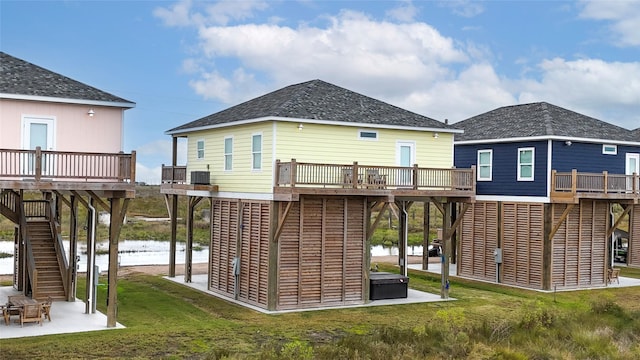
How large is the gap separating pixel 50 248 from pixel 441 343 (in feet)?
47.2

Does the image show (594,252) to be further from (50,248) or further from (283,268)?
(50,248)

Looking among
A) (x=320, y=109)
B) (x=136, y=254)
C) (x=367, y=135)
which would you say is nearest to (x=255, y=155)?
(x=320, y=109)

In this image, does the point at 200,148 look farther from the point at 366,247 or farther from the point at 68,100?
the point at 366,247

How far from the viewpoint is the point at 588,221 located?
2844 cm

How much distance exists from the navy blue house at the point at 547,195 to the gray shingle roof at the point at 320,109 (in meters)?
4.75

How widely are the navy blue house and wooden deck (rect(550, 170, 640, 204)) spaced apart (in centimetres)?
4

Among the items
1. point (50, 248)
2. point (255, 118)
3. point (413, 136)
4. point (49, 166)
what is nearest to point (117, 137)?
point (49, 166)

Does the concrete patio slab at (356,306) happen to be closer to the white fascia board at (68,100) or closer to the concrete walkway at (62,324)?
the concrete walkway at (62,324)

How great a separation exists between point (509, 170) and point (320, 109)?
9614 millimetres

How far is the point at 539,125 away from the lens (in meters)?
28.4

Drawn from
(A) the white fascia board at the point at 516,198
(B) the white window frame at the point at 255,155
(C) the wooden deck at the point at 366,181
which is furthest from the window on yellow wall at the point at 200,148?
(A) the white fascia board at the point at 516,198

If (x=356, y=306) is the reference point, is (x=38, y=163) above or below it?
above

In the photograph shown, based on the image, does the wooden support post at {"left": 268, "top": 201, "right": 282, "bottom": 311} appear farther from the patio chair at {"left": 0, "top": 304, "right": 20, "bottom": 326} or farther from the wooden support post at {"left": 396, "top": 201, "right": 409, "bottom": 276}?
the patio chair at {"left": 0, "top": 304, "right": 20, "bottom": 326}

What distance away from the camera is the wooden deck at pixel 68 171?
18.1m
